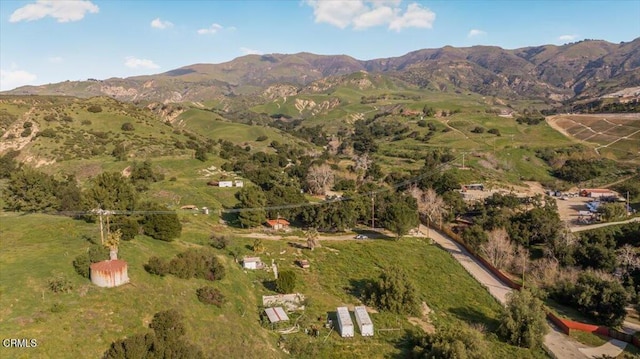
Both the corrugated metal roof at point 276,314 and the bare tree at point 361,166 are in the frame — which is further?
the bare tree at point 361,166

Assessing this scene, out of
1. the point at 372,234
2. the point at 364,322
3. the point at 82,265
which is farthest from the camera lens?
the point at 372,234

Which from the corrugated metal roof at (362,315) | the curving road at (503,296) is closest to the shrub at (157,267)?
the corrugated metal roof at (362,315)

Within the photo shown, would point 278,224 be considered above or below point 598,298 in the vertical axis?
above

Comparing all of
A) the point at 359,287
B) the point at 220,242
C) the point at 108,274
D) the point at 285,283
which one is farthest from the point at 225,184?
the point at 108,274

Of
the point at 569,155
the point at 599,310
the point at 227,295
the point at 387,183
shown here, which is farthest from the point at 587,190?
the point at 227,295

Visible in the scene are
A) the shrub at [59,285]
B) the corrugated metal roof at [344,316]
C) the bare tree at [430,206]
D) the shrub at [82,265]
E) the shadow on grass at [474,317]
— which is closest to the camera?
the shrub at [59,285]

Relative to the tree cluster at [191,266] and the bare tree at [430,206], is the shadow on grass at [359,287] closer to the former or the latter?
the tree cluster at [191,266]

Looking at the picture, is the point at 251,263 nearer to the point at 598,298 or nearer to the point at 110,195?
the point at 110,195
